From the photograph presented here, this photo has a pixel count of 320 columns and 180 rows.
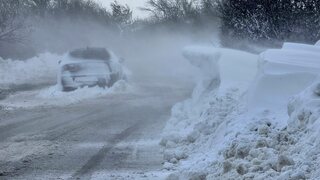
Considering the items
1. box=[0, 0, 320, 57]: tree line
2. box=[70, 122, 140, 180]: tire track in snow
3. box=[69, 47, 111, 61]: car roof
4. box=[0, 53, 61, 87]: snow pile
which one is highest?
box=[0, 0, 320, 57]: tree line

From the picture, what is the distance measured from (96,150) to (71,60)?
347 inches

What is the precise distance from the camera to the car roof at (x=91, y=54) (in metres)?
17.2

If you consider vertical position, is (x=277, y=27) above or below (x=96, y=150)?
above

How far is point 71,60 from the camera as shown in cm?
1683

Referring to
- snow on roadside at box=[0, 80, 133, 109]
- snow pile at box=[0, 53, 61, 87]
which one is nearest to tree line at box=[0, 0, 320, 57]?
snow pile at box=[0, 53, 61, 87]

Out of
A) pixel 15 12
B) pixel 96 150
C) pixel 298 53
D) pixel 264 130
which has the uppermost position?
pixel 15 12

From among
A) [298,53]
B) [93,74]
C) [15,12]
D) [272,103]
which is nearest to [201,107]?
[298,53]

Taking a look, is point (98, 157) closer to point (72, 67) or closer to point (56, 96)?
point (56, 96)

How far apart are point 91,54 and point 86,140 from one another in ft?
27.9

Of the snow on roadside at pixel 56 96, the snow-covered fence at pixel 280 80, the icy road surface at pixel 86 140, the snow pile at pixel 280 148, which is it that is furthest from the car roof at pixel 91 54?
the snow pile at pixel 280 148

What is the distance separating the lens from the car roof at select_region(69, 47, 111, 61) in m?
17.2

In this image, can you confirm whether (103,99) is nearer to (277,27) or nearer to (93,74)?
(93,74)

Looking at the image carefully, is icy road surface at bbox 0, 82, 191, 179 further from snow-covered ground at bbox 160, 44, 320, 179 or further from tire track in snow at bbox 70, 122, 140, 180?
snow-covered ground at bbox 160, 44, 320, 179

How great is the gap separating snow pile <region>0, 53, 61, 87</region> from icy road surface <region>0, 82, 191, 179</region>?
27.5 feet
